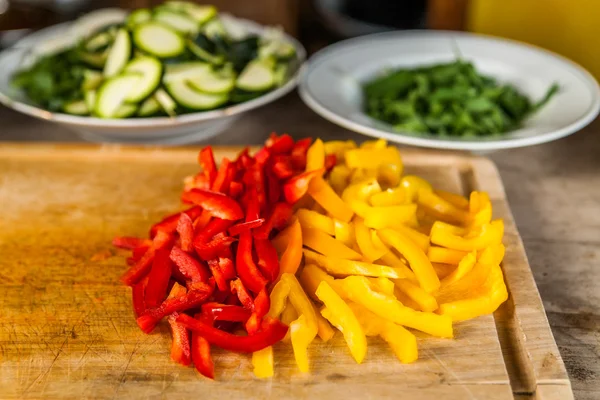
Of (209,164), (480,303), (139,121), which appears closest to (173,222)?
(209,164)

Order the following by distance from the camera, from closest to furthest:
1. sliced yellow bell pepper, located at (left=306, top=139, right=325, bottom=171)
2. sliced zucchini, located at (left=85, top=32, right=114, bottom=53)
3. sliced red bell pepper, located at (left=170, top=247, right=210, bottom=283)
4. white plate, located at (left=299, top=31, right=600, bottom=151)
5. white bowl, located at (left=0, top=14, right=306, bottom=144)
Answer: sliced red bell pepper, located at (left=170, top=247, right=210, bottom=283), sliced yellow bell pepper, located at (left=306, top=139, right=325, bottom=171), white plate, located at (left=299, top=31, right=600, bottom=151), white bowl, located at (left=0, top=14, right=306, bottom=144), sliced zucchini, located at (left=85, top=32, right=114, bottom=53)

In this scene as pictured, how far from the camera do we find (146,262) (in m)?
1.78

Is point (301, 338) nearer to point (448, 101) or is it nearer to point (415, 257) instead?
point (415, 257)

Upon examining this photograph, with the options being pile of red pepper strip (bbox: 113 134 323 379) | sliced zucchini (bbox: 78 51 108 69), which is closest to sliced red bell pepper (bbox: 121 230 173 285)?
pile of red pepper strip (bbox: 113 134 323 379)

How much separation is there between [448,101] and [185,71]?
1.07 metres

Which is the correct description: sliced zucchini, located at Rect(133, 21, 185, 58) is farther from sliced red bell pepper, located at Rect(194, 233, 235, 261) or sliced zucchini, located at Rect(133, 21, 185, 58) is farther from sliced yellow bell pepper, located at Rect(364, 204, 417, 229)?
sliced yellow bell pepper, located at Rect(364, 204, 417, 229)

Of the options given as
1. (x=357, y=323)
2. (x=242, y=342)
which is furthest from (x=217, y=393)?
(x=357, y=323)

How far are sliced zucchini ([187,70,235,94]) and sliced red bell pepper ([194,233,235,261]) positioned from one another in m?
0.97

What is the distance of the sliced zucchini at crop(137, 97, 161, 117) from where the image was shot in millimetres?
2451

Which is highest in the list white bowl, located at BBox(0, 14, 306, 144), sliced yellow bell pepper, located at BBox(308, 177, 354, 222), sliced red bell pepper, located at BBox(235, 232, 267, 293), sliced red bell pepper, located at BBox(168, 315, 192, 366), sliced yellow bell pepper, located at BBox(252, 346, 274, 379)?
sliced yellow bell pepper, located at BBox(308, 177, 354, 222)

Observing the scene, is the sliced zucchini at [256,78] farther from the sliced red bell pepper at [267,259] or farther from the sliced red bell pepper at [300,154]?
the sliced red bell pepper at [267,259]

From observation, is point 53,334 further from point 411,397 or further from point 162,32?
point 162,32

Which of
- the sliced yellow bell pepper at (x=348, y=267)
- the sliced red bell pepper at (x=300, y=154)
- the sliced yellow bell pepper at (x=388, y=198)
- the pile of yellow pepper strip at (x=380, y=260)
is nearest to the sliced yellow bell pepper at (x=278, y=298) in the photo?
the pile of yellow pepper strip at (x=380, y=260)

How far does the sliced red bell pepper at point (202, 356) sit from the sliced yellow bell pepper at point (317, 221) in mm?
418
